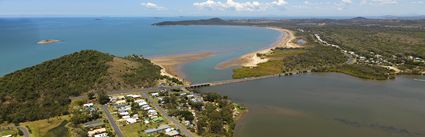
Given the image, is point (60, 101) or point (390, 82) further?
point (390, 82)

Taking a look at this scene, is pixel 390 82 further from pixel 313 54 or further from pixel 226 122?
pixel 226 122

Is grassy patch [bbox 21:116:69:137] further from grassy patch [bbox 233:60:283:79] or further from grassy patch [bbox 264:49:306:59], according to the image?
grassy patch [bbox 264:49:306:59]

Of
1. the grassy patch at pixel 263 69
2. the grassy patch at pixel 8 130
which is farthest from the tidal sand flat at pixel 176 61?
the grassy patch at pixel 8 130

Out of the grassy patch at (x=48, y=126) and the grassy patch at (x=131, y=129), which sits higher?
the grassy patch at (x=131, y=129)

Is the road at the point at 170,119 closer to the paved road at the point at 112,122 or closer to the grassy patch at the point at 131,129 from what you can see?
the grassy patch at the point at 131,129

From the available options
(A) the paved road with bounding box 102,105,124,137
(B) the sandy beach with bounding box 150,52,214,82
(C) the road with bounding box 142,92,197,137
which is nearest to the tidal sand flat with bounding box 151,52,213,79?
(B) the sandy beach with bounding box 150,52,214,82

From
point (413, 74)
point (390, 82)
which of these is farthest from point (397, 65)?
point (390, 82)
